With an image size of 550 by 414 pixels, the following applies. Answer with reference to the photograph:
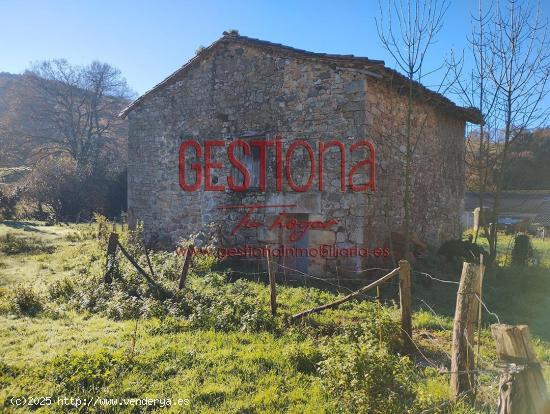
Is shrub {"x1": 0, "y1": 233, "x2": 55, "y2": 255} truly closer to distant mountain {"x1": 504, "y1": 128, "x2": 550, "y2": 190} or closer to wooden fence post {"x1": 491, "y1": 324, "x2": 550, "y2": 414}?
wooden fence post {"x1": 491, "y1": 324, "x2": 550, "y2": 414}

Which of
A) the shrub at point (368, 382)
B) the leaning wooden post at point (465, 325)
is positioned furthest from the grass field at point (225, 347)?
the leaning wooden post at point (465, 325)

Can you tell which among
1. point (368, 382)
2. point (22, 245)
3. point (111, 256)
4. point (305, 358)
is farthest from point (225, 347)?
point (22, 245)

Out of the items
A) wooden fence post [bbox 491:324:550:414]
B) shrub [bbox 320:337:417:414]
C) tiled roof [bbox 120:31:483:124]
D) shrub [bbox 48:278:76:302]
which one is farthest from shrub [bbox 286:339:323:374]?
tiled roof [bbox 120:31:483:124]

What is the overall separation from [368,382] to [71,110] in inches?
1296

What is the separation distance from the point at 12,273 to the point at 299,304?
7346 mm

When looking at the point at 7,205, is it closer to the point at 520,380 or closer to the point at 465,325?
the point at 465,325

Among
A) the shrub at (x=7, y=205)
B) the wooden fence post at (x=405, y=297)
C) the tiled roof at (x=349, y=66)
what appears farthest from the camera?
the shrub at (x=7, y=205)

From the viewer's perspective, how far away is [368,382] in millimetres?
3500

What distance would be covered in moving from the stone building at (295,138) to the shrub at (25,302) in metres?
4.52

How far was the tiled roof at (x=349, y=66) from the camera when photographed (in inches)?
328

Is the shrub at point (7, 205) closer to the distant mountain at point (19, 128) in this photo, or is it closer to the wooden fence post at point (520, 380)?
the distant mountain at point (19, 128)

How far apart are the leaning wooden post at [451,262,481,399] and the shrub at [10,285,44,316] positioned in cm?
665

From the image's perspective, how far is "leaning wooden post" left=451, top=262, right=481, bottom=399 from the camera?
366 centimetres

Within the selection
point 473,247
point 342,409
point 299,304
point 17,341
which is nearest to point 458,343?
point 342,409
